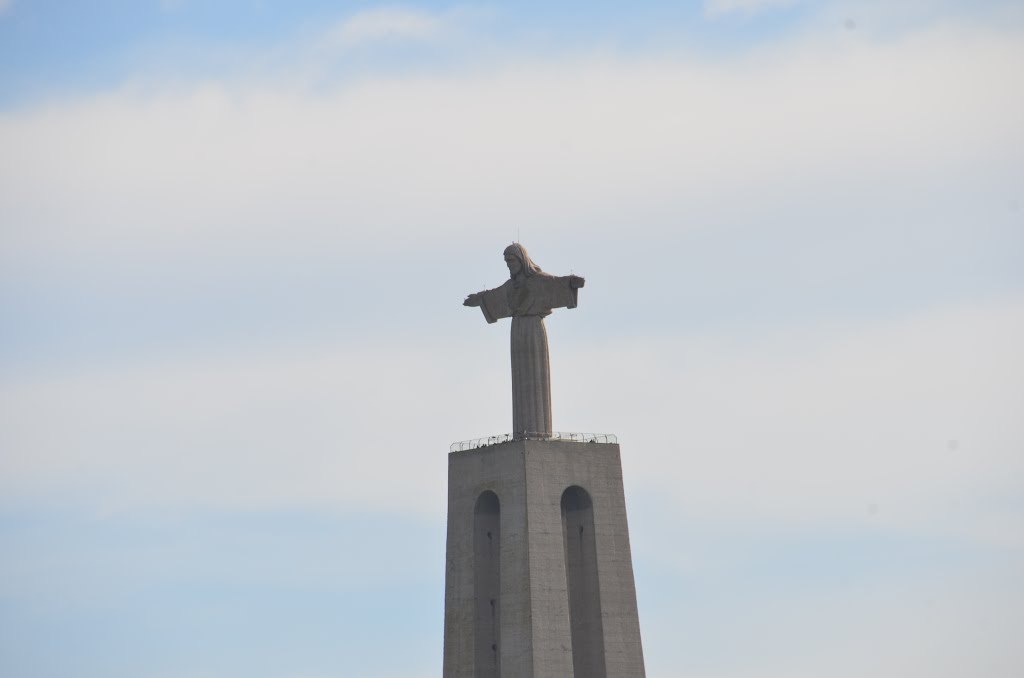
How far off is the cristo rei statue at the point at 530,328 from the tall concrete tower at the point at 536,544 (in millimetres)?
45

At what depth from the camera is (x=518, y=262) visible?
309ft

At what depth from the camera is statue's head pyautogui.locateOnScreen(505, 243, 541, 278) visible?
3708 inches

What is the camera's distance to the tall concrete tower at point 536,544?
8856cm

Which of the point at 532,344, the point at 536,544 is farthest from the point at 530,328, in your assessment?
the point at 536,544

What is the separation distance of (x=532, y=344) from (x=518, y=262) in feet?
13.0

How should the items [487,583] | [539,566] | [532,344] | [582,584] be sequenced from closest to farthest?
1. [539,566]
2. [582,584]
3. [487,583]
4. [532,344]

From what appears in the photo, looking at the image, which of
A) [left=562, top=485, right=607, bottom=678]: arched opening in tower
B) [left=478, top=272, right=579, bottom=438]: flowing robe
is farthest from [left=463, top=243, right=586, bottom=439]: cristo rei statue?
[left=562, top=485, right=607, bottom=678]: arched opening in tower

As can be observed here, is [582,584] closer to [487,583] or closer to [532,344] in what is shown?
[487,583]

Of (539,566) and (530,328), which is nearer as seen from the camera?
(539,566)

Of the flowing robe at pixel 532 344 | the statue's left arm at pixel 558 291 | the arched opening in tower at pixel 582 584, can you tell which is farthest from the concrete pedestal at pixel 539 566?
the statue's left arm at pixel 558 291

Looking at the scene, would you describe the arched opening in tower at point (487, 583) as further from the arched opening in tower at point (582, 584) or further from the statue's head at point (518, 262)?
the statue's head at point (518, 262)

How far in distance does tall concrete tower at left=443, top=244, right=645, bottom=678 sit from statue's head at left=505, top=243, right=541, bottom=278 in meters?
0.05

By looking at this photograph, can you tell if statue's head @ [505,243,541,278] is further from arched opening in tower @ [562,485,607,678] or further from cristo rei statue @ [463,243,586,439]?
arched opening in tower @ [562,485,607,678]

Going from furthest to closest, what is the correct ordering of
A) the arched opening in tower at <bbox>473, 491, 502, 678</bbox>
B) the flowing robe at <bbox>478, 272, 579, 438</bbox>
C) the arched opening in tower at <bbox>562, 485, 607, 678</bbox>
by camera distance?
1. the flowing robe at <bbox>478, 272, 579, 438</bbox>
2. the arched opening in tower at <bbox>473, 491, 502, 678</bbox>
3. the arched opening in tower at <bbox>562, 485, 607, 678</bbox>
